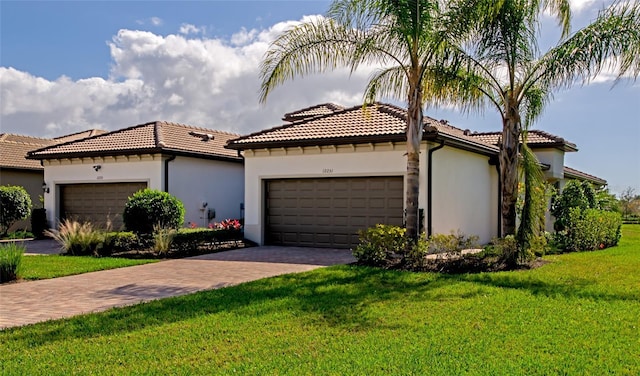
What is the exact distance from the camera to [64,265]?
12641 millimetres

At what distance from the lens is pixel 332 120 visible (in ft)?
57.7

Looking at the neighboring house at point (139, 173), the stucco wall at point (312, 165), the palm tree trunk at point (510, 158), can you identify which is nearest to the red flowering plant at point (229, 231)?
the stucco wall at point (312, 165)

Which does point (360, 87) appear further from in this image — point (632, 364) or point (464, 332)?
point (632, 364)

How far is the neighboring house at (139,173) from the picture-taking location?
19062 millimetres

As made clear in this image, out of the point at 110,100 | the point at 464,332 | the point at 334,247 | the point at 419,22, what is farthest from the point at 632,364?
the point at 110,100

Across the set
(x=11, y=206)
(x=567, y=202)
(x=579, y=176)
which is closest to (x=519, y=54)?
(x=567, y=202)

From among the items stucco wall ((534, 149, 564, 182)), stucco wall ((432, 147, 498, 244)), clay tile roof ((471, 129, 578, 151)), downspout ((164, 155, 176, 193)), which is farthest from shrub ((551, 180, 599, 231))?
downspout ((164, 155, 176, 193))

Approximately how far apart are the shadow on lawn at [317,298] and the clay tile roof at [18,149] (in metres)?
18.6

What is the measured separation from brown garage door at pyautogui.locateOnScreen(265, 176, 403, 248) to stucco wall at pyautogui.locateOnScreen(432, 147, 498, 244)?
3.80 ft

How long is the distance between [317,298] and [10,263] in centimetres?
650

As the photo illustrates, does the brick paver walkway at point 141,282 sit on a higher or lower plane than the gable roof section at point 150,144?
lower

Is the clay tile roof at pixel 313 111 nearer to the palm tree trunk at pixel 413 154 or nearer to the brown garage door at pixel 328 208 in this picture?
the brown garage door at pixel 328 208

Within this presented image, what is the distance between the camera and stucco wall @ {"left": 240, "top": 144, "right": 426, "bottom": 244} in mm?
15141

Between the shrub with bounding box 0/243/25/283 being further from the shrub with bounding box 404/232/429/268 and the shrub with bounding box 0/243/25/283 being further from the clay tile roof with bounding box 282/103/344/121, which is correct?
the clay tile roof with bounding box 282/103/344/121
